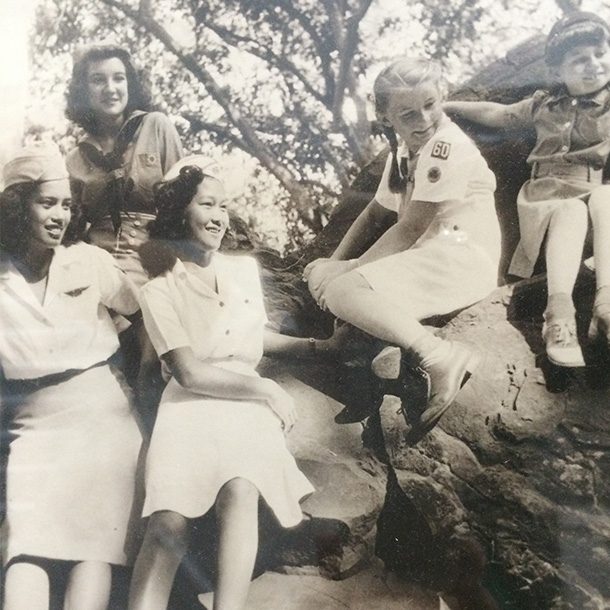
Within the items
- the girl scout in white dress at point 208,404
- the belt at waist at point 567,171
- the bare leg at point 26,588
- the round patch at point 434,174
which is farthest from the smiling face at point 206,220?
the bare leg at point 26,588

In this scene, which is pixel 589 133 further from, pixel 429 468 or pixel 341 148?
pixel 429 468

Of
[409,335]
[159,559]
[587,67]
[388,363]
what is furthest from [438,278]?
[159,559]

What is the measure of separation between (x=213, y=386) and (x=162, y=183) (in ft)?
3.11

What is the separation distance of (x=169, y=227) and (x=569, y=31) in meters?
1.92

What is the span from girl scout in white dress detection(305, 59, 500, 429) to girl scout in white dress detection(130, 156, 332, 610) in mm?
298

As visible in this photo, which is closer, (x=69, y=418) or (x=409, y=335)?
(x=409, y=335)

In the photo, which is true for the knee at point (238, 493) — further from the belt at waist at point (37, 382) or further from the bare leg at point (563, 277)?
the bare leg at point (563, 277)

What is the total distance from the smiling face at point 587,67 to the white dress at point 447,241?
Answer: 0.52 m

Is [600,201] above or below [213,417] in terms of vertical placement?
above

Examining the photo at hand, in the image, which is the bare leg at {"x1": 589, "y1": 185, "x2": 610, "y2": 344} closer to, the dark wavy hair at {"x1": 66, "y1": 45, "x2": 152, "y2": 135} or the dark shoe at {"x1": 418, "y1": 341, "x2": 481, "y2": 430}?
the dark shoe at {"x1": 418, "y1": 341, "x2": 481, "y2": 430}

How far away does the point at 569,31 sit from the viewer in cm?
A: 302

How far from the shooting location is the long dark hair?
10.1ft

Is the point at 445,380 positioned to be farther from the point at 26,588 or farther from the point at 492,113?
the point at 26,588

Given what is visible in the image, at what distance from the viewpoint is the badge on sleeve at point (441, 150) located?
303 cm
